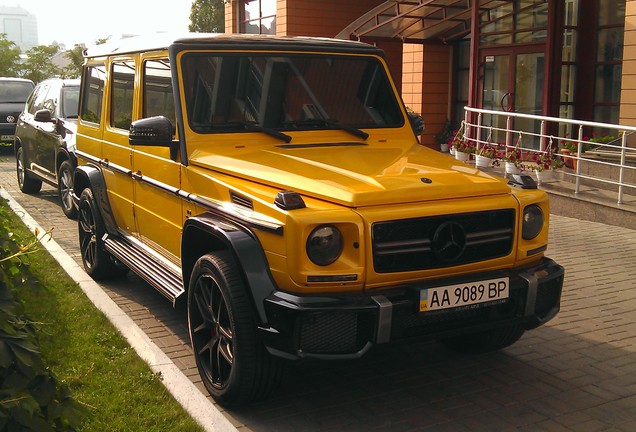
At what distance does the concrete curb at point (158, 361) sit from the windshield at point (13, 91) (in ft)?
48.2

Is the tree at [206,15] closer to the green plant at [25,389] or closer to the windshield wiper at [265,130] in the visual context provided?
the windshield wiper at [265,130]

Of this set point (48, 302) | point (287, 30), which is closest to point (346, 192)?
point (48, 302)

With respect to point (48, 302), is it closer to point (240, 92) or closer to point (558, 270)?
point (240, 92)

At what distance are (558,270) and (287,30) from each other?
60.1 feet

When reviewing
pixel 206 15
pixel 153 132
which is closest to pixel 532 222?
pixel 153 132

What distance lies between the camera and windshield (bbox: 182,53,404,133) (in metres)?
5.26

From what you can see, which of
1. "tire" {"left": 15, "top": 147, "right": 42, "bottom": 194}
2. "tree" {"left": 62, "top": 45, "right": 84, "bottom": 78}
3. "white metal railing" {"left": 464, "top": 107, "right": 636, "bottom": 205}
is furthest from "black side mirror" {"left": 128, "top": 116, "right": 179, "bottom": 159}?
"tree" {"left": 62, "top": 45, "right": 84, "bottom": 78}

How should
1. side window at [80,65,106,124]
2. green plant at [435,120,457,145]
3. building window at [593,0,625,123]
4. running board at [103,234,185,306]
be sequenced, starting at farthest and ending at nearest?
green plant at [435,120,457,145] → building window at [593,0,625,123] → side window at [80,65,106,124] → running board at [103,234,185,306]

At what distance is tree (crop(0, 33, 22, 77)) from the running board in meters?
32.0

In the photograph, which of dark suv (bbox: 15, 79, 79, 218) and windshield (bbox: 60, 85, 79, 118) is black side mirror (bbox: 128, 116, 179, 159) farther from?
windshield (bbox: 60, 85, 79, 118)

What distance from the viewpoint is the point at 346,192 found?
4086 millimetres

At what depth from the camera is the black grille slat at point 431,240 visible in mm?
4047

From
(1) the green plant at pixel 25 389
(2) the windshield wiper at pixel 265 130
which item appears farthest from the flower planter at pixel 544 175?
(1) the green plant at pixel 25 389

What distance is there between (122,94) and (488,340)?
360 centimetres
